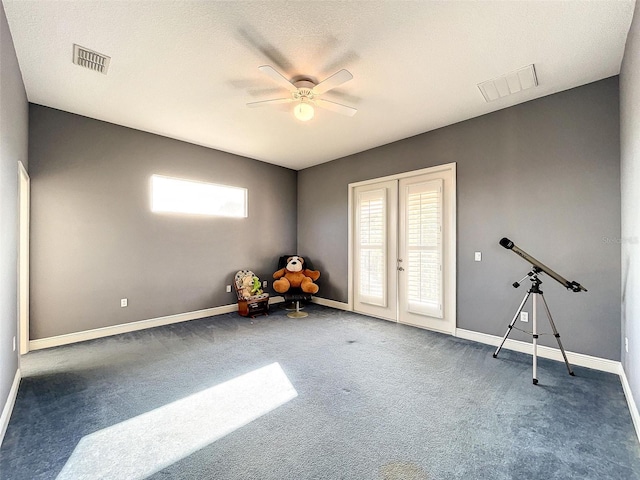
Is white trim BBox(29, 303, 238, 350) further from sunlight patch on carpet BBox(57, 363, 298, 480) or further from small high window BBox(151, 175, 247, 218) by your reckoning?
sunlight patch on carpet BBox(57, 363, 298, 480)

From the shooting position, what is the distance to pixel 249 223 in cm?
541

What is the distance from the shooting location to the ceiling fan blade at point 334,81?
7.61ft

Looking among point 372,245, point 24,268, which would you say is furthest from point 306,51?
point 24,268

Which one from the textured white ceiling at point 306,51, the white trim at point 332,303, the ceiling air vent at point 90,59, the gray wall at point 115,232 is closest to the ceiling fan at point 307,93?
the textured white ceiling at point 306,51

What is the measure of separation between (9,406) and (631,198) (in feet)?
15.9

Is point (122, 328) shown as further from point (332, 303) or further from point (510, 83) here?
point (510, 83)

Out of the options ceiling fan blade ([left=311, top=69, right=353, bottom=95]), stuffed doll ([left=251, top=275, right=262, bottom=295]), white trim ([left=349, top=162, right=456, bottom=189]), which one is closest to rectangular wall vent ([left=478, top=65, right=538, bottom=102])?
white trim ([left=349, top=162, right=456, bottom=189])

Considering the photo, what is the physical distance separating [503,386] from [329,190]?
13.3 ft

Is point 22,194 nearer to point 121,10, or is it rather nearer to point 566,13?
point 121,10

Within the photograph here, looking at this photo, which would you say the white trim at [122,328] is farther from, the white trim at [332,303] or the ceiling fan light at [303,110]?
the ceiling fan light at [303,110]

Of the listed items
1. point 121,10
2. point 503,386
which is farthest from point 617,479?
point 121,10

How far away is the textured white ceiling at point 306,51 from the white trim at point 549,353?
272cm

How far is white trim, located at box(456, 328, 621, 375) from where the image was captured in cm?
273

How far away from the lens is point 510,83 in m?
2.85
